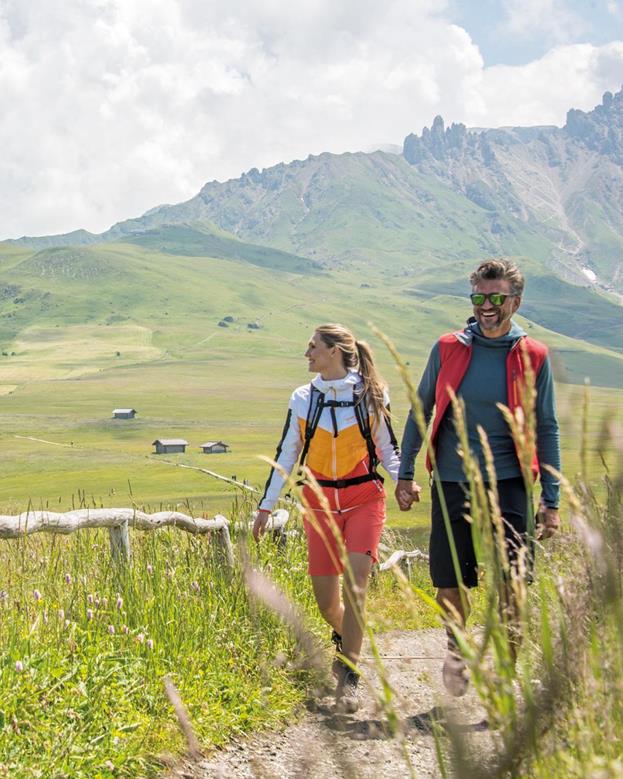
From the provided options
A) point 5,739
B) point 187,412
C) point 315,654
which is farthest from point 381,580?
point 187,412

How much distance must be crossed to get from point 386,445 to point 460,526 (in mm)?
851

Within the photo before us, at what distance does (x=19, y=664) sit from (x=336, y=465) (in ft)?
8.24

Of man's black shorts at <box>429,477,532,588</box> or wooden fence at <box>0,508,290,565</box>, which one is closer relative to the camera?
wooden fence at <box>0,508,290,565</box>

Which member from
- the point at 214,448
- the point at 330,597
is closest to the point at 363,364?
the point at 330,597

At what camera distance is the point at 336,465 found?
5891 millimetres

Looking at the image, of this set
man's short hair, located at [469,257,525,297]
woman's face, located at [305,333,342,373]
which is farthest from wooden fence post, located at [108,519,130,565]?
man's short hair, located at [469,257,525,297]

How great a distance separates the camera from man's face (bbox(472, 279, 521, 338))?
5.22 metres

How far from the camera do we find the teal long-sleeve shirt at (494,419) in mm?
5227

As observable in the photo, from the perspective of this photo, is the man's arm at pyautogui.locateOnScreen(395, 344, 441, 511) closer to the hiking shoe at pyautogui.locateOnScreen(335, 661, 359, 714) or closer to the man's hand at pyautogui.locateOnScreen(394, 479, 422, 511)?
the man's hand at pyautogui.locateOnScreen(394, 479, 422, 511)

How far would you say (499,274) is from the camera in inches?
206

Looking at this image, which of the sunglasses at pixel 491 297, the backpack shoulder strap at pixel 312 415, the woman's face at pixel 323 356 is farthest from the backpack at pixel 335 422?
the sunglasses at pixel 491 297

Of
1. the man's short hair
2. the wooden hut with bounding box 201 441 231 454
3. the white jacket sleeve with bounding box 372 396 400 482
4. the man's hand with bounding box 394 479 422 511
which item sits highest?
the man's short hair

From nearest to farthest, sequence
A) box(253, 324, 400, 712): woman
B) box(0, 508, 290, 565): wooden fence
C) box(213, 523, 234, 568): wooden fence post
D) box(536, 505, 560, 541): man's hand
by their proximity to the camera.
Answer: box(0, 508, 290, 565): wooden fence, box(536, 505, 560, 541): man's hand, box(253, 324, 400, 712): woman, box(213, 523, 234, 568): wooden fence post

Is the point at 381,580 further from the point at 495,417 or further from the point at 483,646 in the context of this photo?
the point at 483,646
